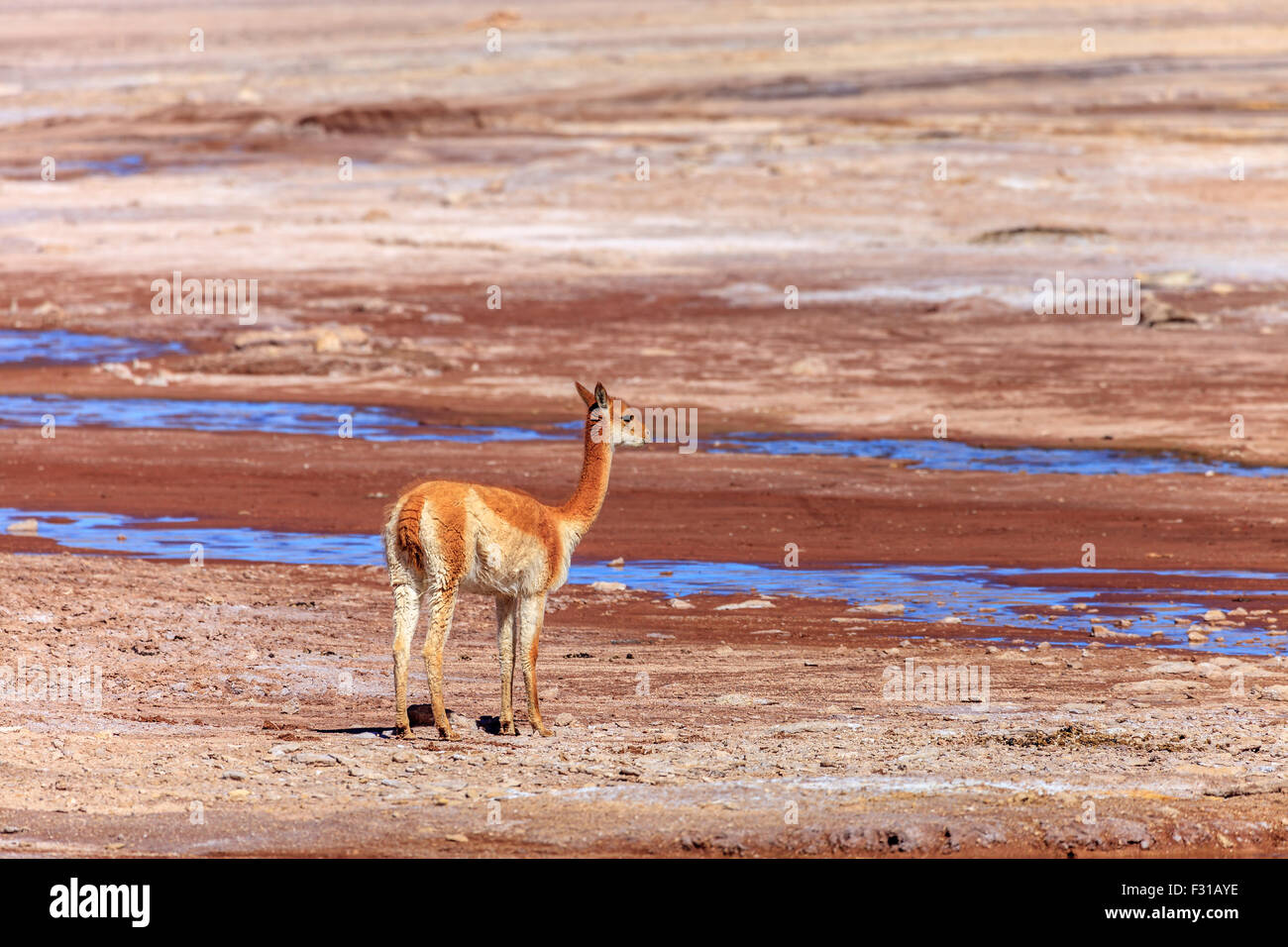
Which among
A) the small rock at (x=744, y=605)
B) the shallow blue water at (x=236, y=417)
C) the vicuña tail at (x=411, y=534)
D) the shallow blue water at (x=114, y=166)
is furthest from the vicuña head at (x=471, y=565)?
the shallow blue water at (x=114, y=166)

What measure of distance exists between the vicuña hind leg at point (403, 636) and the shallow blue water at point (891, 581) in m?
3.69

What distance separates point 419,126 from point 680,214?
71.5ft

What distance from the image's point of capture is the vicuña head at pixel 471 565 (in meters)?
8.95

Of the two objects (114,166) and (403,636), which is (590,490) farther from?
(114,166)

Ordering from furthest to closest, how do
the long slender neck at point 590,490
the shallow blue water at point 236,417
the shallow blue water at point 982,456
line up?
the shallow blue water at point 236,417
the shallow blue water at point 982,456
the long slender neck at point 590,490

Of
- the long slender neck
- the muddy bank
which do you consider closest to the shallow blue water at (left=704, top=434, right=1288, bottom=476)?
the muddy bank

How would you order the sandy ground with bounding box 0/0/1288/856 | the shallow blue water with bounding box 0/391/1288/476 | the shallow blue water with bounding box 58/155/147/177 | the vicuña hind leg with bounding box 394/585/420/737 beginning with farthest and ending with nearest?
the shallow blue water with bounding box 58/155/147/177
the shallow blue water with bounding box 0/391/1288/476
the vicuña hind leg with bounding box 394/585/420/737
the sandy ground with bounding box 0/0/1288/856

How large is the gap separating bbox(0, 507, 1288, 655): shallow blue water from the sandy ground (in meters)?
0.35

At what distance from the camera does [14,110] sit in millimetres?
67875

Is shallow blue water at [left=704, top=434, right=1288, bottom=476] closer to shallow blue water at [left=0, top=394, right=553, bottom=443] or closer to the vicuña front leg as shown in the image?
shallow blue water at [left=0, top=394, right=553, bottom=443]

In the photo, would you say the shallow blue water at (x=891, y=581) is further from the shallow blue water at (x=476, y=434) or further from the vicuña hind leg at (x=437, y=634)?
the shallow blue water at (x=476, y=434)

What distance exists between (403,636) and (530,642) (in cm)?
61

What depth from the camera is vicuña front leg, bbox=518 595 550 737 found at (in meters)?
9.27
